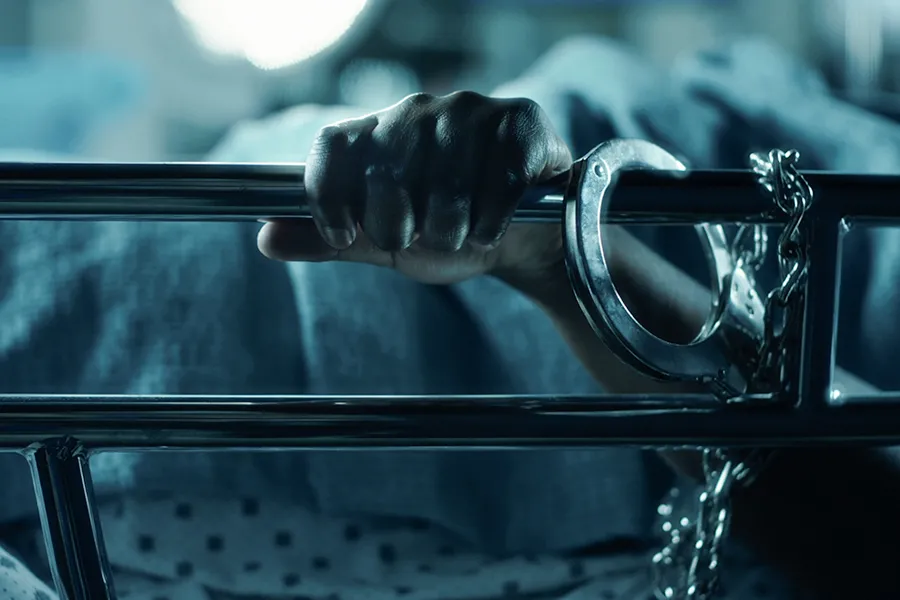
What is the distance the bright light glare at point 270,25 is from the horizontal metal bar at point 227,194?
8.15 ft

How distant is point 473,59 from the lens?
2775mm

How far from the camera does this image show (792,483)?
56 cm

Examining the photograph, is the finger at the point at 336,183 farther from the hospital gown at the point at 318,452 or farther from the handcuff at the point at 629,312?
the hospital gown at the point at 318,452

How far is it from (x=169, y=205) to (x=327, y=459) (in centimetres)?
35

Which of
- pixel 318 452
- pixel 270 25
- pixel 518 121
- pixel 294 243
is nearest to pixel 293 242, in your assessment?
pixel 294 243

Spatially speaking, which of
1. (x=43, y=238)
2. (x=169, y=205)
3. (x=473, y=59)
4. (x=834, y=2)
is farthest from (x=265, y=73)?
(x=169, y=205)

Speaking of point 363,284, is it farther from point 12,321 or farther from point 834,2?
point 834,2

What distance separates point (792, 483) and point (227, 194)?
0.42m

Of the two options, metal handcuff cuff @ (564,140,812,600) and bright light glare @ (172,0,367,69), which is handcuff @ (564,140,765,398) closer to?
metal handcuff cuff @ (564,140,812,600)

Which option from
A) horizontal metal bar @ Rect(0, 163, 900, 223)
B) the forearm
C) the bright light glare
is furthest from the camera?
the bright light glare

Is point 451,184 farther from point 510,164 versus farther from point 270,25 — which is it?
point 270,25

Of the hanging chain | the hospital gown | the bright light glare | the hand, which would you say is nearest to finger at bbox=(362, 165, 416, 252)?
the hand

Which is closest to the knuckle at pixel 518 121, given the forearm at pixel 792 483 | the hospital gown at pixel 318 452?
the forearm at pixel 792 483

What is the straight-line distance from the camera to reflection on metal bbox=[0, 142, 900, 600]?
11.8 inches
